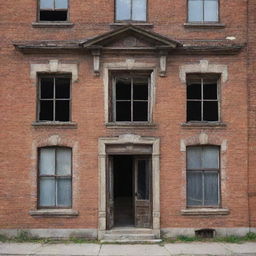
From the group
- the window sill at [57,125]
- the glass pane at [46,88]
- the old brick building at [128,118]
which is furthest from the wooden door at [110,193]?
the glass pane at [46,88]

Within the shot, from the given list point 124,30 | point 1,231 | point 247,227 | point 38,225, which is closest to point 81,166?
point 38,225

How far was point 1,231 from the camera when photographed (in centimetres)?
1592

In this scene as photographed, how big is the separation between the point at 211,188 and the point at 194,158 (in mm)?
1236

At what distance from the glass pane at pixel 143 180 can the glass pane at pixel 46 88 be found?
4078 mm

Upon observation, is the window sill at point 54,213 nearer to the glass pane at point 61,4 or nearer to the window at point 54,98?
the window at point 54,98

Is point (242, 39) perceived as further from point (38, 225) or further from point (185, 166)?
point (38, 225)

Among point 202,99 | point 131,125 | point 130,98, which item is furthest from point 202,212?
point 130,98

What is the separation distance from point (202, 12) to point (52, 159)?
25.2 feet

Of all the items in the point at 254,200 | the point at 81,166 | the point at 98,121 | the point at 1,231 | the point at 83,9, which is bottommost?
the point at 1,231

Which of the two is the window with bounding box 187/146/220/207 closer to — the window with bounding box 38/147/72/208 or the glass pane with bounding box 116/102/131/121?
the glass pane with bounding box 116/102/131/121

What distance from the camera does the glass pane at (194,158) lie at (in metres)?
16.5

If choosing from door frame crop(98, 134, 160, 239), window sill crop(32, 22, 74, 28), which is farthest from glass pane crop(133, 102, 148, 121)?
window sill crop(32, 22, 74, 28)

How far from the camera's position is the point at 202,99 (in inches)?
657

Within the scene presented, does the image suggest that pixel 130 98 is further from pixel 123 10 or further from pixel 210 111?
pixel 123 10
